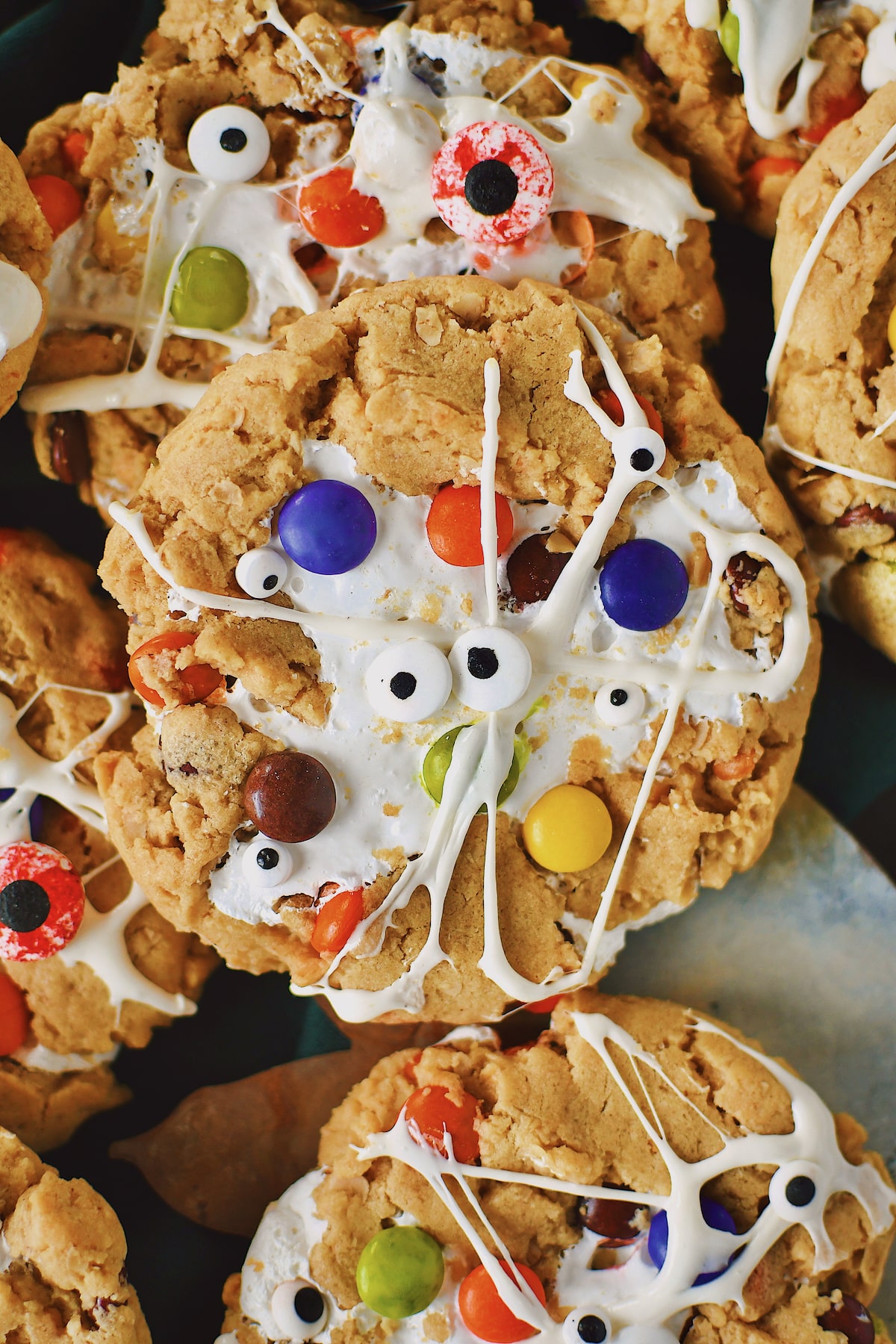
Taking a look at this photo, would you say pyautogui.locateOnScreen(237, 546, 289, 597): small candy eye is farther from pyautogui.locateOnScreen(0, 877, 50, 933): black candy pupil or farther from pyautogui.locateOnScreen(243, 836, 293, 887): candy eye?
pyautogui.locateOnScreen(0, 877, 50, 933): black candy pupil

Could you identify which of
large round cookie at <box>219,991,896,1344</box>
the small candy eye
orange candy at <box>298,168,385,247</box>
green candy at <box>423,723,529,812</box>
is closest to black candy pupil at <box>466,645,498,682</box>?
green candy at <box>423,723,529,812</box>

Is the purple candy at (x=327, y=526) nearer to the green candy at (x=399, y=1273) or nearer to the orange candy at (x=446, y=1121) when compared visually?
the orange candy at (x=446, y=1121)

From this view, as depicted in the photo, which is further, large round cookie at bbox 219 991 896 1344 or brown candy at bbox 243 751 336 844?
large round cookie at bbox 219 991 896 1344

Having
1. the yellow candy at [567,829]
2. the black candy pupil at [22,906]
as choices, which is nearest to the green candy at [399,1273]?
the yellow candy at [567,829]

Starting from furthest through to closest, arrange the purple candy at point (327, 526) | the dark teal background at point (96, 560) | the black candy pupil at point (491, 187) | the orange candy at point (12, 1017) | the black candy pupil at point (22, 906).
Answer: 1. the dark teal background at point (96, 560)
2. the orange candy at point (12, 1017)
3. the black candy pupil at point (22, 906)
4. the black candy pupil at point (491, 187)
5. the purple candy at point (327, 526)

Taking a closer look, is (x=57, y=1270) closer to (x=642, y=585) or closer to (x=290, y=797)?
(x=290, y=797)

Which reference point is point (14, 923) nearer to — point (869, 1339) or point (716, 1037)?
point (716, 1037)

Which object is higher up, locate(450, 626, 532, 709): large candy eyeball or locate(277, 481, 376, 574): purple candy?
locate(277, 481, 376, 574): purple candy
